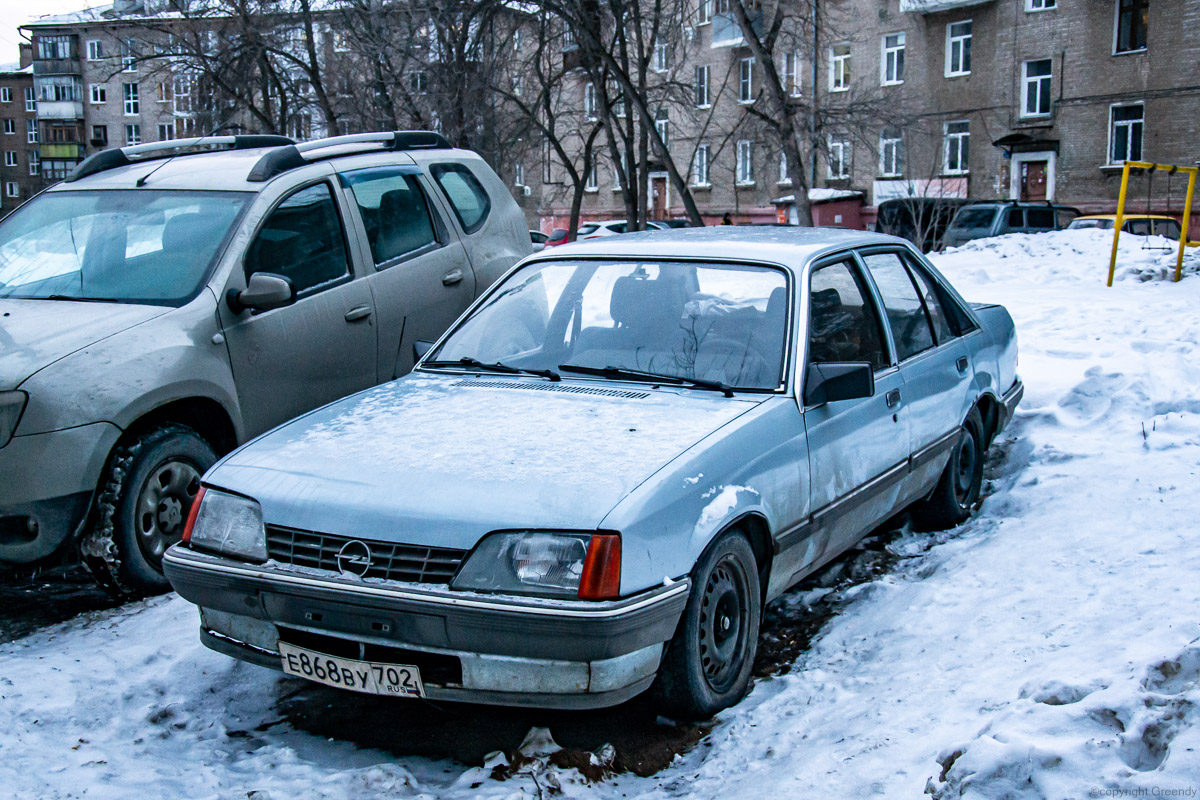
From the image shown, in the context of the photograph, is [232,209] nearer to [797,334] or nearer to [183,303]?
[183,303]

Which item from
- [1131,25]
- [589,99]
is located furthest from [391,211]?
[589,99]

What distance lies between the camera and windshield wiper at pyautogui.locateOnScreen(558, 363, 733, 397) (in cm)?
402

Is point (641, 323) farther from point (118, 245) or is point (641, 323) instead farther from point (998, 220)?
point (998, 220)

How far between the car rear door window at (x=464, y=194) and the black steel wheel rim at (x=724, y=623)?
148 inches

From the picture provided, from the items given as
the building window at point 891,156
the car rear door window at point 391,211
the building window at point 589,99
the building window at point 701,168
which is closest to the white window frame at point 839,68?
the building window at point 891,156

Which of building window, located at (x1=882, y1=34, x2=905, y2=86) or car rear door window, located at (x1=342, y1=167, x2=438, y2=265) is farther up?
building window, located at (x1=882, y1=34, x2=905, y2=86)

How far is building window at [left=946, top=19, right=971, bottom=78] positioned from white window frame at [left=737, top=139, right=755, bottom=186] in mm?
8269

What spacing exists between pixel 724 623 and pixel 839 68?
39.6 meters

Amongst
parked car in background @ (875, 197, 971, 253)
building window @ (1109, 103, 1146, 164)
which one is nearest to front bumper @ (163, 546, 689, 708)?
parked car in background @ (875, 197, 971, 253)

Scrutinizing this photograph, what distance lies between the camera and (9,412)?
13.7 feet

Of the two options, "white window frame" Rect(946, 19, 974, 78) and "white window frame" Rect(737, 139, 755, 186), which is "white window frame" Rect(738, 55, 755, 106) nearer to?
"white window frame" Rect(737, 139, 755, 186)

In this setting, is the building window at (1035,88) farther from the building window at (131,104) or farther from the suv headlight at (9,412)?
the building window at (131,104)

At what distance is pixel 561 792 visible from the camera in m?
3.09

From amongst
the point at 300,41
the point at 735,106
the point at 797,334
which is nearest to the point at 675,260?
the point at 797,334
